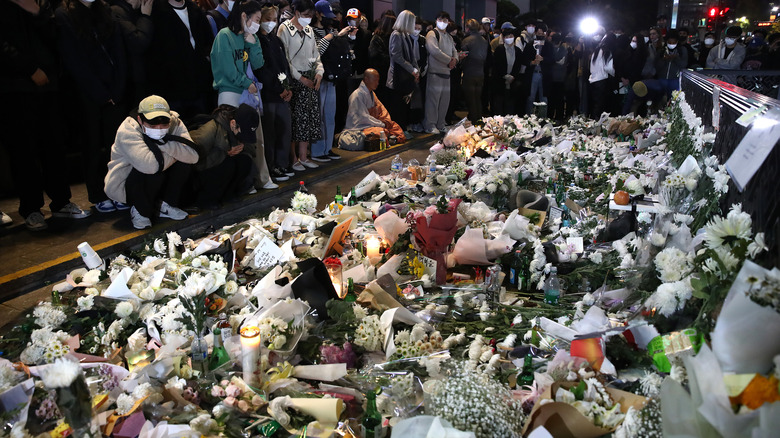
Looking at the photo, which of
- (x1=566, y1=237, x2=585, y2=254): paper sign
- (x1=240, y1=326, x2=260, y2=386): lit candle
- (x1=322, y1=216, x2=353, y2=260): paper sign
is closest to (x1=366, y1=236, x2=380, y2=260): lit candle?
(x1=322, y1=216, x2=353, y2=260): paper sign

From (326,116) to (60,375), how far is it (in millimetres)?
6552

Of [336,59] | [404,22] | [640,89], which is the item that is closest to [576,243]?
[336,59]

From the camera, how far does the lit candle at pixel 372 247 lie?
147 inches

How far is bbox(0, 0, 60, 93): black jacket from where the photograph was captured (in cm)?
449

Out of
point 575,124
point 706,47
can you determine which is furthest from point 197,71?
point 706,47

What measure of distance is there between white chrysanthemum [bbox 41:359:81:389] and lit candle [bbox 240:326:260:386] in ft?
2.15

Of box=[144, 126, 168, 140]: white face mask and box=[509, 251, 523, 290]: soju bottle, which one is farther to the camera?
box=[144, 126, 168, 140]: white face mask

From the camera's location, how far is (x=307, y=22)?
22.7 feet

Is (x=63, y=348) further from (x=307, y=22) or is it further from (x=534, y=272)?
(x=307, y=22)

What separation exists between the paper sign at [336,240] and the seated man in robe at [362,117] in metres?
4.84

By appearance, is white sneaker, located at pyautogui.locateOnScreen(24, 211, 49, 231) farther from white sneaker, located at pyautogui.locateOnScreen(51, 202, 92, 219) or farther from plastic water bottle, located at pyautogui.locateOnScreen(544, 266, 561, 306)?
plastic water bottle, located at pyautogui.locateOnScreen(544, 266, 561, 306)

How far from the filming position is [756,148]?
2141 millimetres

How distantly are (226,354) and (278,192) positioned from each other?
393 centimetres

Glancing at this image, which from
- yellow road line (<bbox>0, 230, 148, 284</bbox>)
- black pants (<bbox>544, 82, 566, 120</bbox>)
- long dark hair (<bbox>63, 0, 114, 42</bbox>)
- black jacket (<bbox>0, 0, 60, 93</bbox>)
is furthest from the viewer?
black pants (<bbox>544, 82, 566, 120</bbox>)
